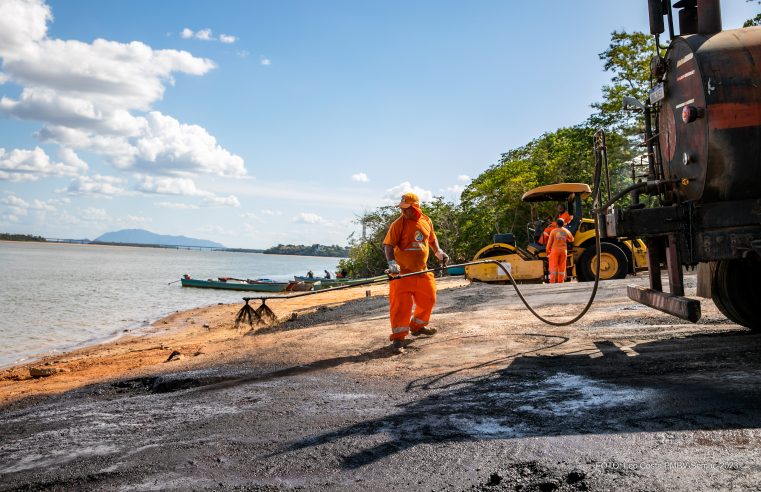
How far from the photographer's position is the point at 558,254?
43.6 ft

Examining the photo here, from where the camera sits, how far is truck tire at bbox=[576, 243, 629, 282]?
13.5 metres

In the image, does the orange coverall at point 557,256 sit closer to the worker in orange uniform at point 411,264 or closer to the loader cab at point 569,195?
the loader cab at point 569,195

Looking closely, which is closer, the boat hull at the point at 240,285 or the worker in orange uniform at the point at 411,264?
the worker in orange uniform at the point at 411,264

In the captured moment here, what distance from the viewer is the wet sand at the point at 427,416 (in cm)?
303

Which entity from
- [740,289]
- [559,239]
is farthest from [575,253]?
[740,289]

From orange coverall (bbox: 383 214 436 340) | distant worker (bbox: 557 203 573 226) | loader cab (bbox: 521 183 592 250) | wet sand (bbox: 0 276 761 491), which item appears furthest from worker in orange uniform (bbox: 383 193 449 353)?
distant worker (bbox: 557 203 573 226)

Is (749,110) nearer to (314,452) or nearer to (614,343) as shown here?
(614,343)

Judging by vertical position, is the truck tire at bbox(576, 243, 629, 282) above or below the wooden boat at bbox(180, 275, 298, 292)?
above

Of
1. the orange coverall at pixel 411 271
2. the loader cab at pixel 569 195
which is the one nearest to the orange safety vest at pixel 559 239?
the loader cab at pixel 569 195

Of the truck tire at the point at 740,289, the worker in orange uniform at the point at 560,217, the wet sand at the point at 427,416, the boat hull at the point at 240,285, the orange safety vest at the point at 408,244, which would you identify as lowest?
the boat hull at the point at 240,285

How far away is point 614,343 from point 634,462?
3377 millimetres

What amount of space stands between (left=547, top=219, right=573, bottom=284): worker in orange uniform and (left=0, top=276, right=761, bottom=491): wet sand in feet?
19.1

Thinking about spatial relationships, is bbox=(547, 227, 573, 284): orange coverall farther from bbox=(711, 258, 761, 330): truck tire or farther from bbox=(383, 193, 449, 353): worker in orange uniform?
bbox=(711, 258, 761, 330): truck tire

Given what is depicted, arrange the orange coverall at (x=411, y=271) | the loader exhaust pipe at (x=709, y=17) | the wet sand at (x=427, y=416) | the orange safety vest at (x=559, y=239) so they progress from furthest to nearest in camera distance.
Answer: the orange safety vest at (x=559, y=239)
the orange coverall at (x=411, y=271)
the loader exhaust pipe at (x=709, y=17)
the wet sand at (x=427, y=416)
